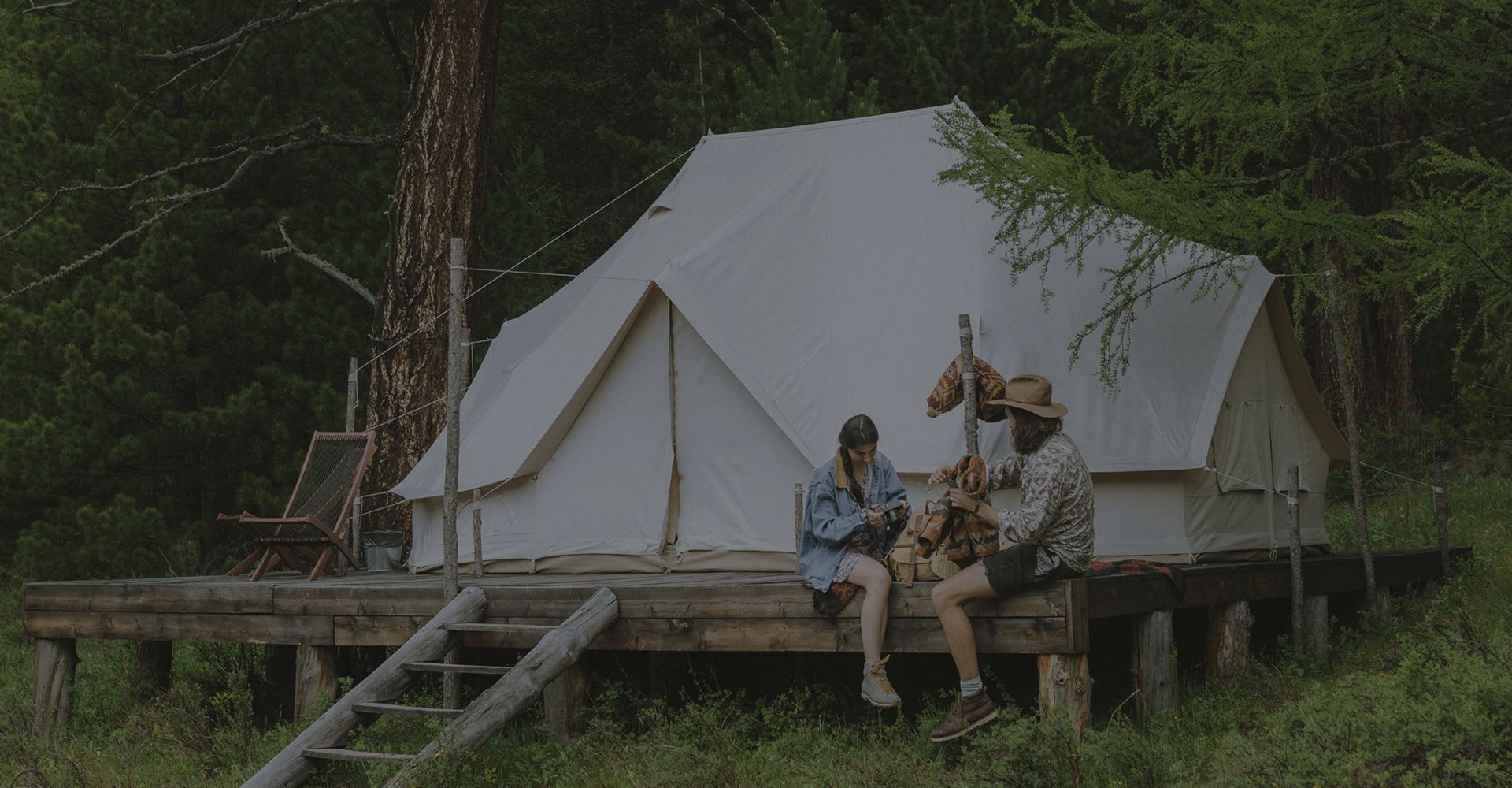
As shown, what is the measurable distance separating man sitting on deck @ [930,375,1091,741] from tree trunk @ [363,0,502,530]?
5.71m

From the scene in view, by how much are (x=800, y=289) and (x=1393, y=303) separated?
926cm

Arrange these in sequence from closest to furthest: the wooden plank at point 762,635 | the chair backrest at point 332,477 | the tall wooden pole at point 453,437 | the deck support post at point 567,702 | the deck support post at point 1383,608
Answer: the wooden plank at point 762,635 < the tall wooden pole at point 453,437 < the deck support post at point 567,702 < the deck support post at point 1383,608 < the chair backrest at point 332,477

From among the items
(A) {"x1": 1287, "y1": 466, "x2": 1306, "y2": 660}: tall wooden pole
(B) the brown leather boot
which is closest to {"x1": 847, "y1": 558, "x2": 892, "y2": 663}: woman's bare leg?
(B) the brown leather boot

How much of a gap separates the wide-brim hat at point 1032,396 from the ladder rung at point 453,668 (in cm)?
242

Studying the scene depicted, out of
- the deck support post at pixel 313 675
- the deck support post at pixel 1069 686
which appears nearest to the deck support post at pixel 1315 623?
the deck support post at pixel 1069 686

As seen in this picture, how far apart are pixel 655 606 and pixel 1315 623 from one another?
370 centimetres

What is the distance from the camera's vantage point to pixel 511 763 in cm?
614

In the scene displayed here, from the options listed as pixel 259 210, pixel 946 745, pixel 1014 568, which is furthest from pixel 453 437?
pixel 259 210

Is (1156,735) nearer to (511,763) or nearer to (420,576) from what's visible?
(511,763)

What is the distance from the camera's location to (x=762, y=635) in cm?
605

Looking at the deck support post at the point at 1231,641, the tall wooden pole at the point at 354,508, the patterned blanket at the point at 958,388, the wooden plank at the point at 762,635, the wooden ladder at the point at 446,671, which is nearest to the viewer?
the wooden plank at the point at 762,635

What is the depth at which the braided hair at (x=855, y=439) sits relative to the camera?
5734 millimetres

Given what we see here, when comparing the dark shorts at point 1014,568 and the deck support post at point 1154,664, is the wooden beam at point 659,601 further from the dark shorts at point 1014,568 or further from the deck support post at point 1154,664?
the deck support post at point 1154,664

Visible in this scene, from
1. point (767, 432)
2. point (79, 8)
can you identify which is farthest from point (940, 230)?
point (79, 8)
